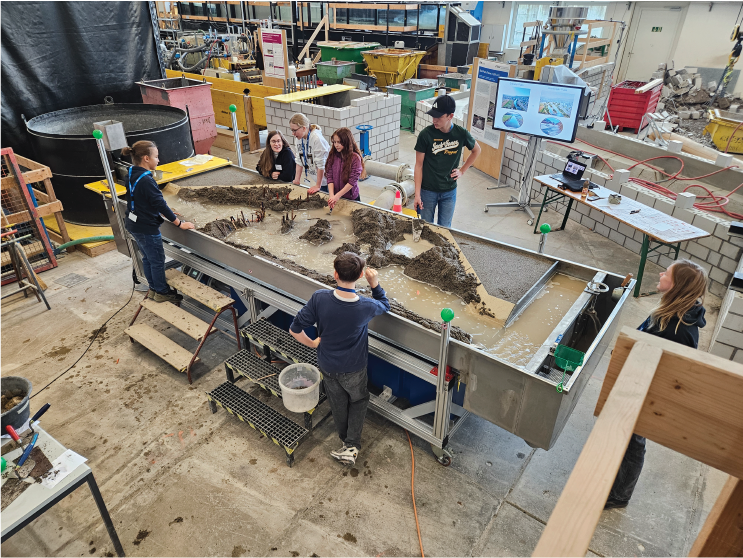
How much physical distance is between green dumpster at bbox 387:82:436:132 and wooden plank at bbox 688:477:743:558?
10646mm

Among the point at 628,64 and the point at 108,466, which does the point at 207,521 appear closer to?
the point at 108,466

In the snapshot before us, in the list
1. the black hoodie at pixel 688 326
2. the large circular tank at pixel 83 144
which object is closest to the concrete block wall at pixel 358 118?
the large circular tank at pixel 83 144

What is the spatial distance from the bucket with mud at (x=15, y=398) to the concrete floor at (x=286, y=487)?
0.88 meters

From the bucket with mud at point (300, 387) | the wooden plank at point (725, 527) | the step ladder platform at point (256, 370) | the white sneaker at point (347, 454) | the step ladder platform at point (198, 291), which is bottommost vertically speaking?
the white sneaker at point (347, 454)

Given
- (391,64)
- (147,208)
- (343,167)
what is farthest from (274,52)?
(147,208)

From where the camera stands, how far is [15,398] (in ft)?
8.49

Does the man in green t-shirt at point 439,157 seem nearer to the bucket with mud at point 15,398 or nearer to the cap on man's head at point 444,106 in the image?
the cap on man's head at point 444,106

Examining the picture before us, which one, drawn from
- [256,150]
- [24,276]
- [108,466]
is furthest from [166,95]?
[108,466]

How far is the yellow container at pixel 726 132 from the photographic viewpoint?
9148 mm

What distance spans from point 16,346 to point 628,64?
18687 millimetres

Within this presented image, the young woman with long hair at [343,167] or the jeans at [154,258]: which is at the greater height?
the young woman with long hair at [343,167]

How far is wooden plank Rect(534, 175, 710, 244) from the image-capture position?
454 centimetres

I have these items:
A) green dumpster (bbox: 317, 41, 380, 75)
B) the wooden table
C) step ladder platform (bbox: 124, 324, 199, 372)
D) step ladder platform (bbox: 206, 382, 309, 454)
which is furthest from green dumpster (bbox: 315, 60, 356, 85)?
step ladder platform (bbox: 206, 382, 309, 454)

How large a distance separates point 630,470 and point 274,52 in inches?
364
